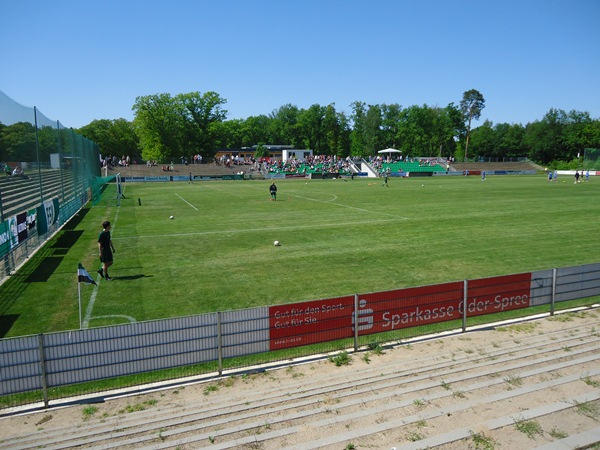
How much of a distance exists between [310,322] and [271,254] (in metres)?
9.05

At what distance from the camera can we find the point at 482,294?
1041 centimetres

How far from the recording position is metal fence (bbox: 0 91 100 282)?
48.8ft

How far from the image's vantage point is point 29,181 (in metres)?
17.9

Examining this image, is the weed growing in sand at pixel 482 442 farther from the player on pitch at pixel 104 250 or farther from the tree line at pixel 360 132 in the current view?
the tree line at pixel 360 132

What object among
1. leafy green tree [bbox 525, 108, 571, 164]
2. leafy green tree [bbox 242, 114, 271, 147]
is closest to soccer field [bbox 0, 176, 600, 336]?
leafy green tree [bbox 525, 108, 571, 164]

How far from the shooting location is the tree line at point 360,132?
93.6 meters

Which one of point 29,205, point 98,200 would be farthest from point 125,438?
point 98,200

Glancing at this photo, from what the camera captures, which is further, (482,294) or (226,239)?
(226,239)

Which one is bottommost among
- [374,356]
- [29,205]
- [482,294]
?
[374,356]

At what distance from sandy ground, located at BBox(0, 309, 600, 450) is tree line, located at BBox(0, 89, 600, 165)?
90.7m

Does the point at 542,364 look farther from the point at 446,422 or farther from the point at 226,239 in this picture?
→ the point at 226,239

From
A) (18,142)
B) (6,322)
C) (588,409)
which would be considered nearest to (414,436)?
(588,409)

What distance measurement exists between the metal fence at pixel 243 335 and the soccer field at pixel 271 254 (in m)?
3.03

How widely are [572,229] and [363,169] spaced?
6134 cm
